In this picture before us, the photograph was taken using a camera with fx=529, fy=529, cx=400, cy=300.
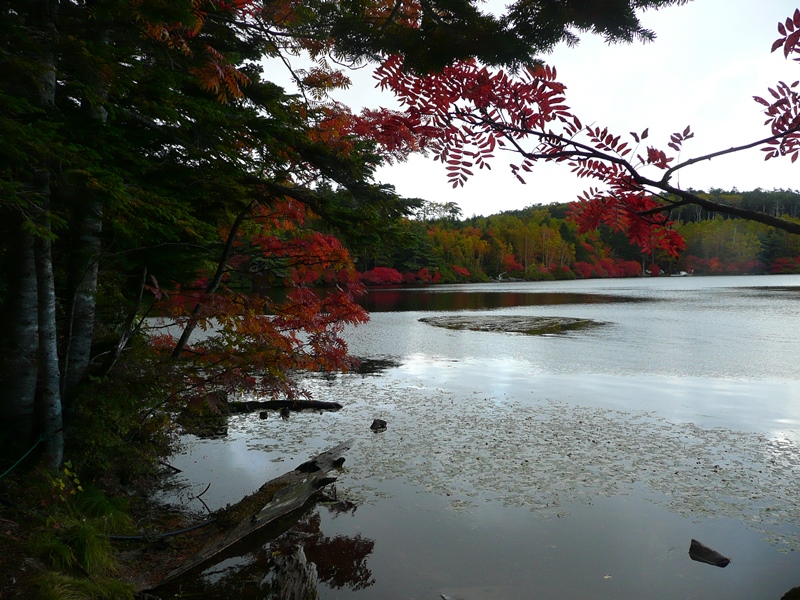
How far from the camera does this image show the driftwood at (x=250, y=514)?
3885mm

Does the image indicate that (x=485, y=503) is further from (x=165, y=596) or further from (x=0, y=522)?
(x=0, y=522)

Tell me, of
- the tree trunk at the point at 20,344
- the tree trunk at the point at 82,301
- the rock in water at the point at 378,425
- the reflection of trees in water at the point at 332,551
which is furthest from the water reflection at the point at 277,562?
the rock in water at the point at 378,425

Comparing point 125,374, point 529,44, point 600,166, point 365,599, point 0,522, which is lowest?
point 365,599

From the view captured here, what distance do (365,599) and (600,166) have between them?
327 centimetres

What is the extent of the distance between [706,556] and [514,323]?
59.3 ft

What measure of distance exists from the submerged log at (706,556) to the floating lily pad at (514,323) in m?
→ 14.8

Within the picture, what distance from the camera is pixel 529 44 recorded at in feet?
8.27

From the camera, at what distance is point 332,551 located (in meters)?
4.41

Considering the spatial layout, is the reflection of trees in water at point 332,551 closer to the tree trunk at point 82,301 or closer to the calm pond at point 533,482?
the calm pond at point 533,482

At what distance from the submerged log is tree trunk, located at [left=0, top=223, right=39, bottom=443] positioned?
5403 millimetres

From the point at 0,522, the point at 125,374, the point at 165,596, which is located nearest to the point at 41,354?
the point at 125,374

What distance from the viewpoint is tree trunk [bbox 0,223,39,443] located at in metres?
3.96

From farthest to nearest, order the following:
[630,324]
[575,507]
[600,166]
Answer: [630,324] → [575,507] → [600,166]

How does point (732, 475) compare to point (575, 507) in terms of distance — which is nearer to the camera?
point (575, 507)
